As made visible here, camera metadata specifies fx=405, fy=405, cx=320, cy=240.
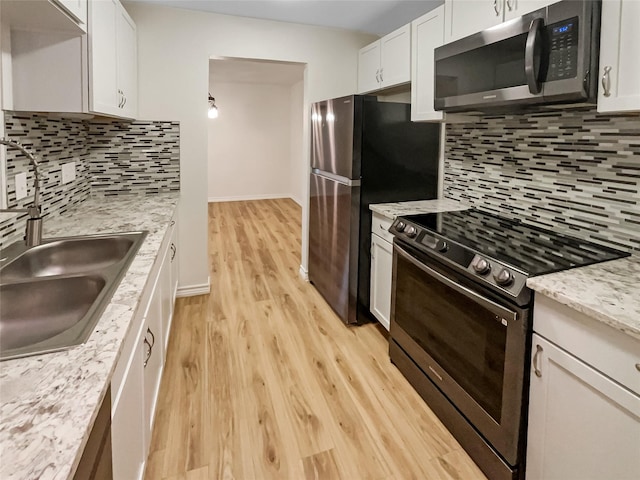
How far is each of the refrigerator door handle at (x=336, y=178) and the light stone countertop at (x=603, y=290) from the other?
4.82 ft

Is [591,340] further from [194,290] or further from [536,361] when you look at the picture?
[194,290]

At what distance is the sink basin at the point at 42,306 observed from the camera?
1.22 metres

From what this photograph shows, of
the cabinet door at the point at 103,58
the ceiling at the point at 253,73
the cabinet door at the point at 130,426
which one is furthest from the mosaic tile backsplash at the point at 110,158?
the ceiling at the point at 253,73

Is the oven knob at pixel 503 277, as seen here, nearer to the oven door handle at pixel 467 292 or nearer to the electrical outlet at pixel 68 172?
the oven door handle at pixel 467 292

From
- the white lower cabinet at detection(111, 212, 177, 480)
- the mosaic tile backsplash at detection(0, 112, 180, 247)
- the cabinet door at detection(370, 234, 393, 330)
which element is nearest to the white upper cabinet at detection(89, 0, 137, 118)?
the mosaic tile backsplash at detection(0, 112, 180, 247)

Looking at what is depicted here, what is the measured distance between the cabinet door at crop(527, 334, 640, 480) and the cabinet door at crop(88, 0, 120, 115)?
2148 millimetres

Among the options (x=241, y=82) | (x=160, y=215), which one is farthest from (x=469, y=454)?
(x=241, y=82)

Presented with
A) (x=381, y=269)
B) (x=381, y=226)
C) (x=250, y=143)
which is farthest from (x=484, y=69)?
(x=250, y=143)

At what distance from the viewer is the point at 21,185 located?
181cm

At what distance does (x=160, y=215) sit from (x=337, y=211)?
1206 millimetres

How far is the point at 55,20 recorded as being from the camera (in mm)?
1612

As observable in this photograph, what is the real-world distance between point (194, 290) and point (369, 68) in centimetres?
235

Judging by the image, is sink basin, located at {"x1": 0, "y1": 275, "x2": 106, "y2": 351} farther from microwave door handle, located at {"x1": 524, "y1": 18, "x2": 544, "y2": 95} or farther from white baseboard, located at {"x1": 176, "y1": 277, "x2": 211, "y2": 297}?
white baseboard, located at {"x1": 176, "y1": 277, "x2": 211, "y2": 297}

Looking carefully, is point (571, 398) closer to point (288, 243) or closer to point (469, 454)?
point (469, 454)
